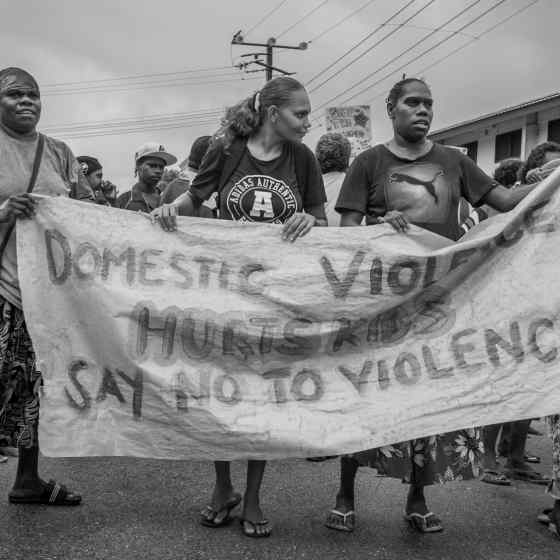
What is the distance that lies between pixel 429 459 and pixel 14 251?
6.55ft

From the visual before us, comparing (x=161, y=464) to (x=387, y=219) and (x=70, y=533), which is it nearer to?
(x=70, y=533)

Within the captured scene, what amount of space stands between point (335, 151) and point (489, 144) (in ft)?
81.9

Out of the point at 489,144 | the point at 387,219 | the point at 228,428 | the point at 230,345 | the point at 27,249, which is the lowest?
the point at 228,428

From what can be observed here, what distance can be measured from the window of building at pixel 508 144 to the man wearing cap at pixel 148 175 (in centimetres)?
2262

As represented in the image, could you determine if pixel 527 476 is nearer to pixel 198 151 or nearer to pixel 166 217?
pixel 166 217

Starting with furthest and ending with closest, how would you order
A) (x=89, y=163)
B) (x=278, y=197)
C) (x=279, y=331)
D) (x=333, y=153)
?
(x=89, y=163), (x=333, y=153), (x=278, y=197), (x=279, y=331)

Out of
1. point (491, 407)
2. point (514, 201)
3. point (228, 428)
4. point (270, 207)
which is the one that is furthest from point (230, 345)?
point (514, 201)

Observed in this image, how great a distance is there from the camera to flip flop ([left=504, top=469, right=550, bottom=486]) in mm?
4258

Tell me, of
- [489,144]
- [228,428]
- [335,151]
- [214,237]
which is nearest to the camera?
[228,428]

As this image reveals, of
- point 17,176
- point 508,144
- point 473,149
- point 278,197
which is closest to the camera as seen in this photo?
point 17,176

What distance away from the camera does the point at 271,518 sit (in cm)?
344

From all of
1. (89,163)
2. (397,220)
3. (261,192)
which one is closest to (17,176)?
(261,192)

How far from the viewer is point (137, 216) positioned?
3398mm

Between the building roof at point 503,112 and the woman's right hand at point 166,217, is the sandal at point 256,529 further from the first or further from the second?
the building roof at point 503,112
